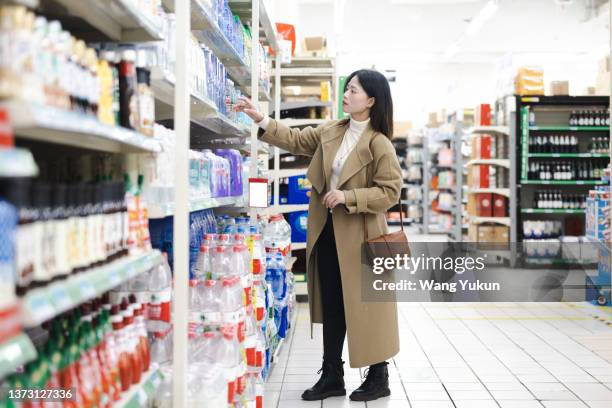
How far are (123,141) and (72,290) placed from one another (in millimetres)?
521

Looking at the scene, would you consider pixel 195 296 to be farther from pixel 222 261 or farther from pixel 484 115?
pixel 484 115

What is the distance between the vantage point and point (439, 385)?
168 inches

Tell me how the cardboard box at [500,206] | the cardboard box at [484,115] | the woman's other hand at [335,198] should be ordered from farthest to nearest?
the cardboard box at [484,115], the cardboard box at [500,206], the woman's other hand at [335,198]

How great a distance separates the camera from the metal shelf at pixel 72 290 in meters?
1.27

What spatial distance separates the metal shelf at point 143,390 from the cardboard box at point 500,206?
8949 millimetres

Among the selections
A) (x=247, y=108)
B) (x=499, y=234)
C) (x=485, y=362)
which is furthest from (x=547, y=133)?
(x=247, y=108)

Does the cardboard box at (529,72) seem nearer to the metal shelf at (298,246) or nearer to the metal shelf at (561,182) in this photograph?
the metal shelf at (561,182)

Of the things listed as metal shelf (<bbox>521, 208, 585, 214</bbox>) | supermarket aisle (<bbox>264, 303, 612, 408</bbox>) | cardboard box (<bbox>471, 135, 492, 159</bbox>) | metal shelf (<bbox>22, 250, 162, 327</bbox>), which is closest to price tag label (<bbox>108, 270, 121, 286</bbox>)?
metal shelf (<bbox>22, 250, 162, 327</bbox>)

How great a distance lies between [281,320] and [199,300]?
204cm

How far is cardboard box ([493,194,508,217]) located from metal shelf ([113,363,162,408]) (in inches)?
352

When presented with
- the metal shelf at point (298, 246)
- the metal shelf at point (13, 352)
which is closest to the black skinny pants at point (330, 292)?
the metal shelf at point (13, 352)

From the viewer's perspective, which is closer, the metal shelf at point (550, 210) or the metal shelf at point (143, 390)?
the metal shelf at point (143, 390)

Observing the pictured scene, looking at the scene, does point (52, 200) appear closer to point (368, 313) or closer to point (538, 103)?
point (368, 313)

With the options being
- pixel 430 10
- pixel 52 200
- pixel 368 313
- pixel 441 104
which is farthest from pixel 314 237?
pixel 441 104
